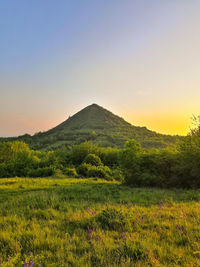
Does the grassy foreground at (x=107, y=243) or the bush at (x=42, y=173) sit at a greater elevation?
the grassy foreground at (x=107, y=243)

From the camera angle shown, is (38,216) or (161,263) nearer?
(161,263)

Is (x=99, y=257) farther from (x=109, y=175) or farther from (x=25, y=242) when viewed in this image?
(x=109, y=175)

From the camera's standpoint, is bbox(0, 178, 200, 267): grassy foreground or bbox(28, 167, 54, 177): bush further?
bbox(28, 167, 54, 177): bush

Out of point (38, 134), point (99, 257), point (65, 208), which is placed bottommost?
point (65, 208)

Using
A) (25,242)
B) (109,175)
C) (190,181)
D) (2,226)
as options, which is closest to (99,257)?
(25,242)

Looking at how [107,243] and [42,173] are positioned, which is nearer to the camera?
[107,243]

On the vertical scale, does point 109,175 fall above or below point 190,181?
below

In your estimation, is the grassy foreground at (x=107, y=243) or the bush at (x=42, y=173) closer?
the grassy foreground at (x=107, y=243)

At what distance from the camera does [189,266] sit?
9.03 ft

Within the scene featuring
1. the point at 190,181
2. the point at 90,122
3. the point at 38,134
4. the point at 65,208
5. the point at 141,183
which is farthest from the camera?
the point at 90,122

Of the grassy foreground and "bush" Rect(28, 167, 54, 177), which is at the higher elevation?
the grassy foreground

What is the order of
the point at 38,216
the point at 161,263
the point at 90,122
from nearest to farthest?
the point at 161,263 < the point at 38,216 < the point at 90,122

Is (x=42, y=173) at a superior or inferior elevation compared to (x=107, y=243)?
inferior

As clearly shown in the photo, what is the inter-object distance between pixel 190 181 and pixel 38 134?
569 ft
